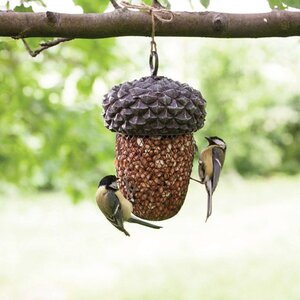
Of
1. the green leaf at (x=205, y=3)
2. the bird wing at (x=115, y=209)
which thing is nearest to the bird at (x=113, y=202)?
the bird wing at (x=115, y=209)

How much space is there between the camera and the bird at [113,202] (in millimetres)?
1216

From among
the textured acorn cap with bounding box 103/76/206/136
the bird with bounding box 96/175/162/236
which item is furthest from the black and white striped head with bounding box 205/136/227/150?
the bird with bounding box 96/175/162/236

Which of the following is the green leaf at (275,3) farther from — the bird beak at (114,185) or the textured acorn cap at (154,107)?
the bird beak at (114,185)

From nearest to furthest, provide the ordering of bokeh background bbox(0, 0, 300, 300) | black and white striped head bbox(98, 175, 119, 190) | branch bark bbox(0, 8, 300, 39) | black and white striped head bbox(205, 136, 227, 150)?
branch bark bbox(0, 8, 300, 39)
black and white striped head bbox(98, 175, 119, 190)
black and white striped head bbox(205, 136, 227, 150)
bokeh background bbox(0, 0, 300, 300)

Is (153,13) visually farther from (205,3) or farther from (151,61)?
(205,3)

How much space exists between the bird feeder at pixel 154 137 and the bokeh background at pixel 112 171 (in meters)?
0.31

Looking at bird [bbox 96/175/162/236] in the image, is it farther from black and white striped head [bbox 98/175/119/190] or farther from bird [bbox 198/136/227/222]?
bird [bbox 198/136/227/222]

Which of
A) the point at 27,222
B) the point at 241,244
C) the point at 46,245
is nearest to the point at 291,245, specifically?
the point at 241,244

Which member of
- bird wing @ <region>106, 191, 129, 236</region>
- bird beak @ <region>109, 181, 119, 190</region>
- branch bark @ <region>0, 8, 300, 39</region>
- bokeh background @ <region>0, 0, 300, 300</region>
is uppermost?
branch bark @ <region>0, 8, 300, 39</region>

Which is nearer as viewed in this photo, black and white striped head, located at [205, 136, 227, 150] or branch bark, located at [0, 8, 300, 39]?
branch bark, located at [0, 8, 300, 39]

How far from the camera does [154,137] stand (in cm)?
124

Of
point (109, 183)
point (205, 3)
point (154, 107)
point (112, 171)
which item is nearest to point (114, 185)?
point (109, 183)

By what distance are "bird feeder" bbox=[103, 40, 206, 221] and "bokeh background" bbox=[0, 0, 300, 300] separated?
0.31 meters

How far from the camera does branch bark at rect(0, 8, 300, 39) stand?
3.68 feet
